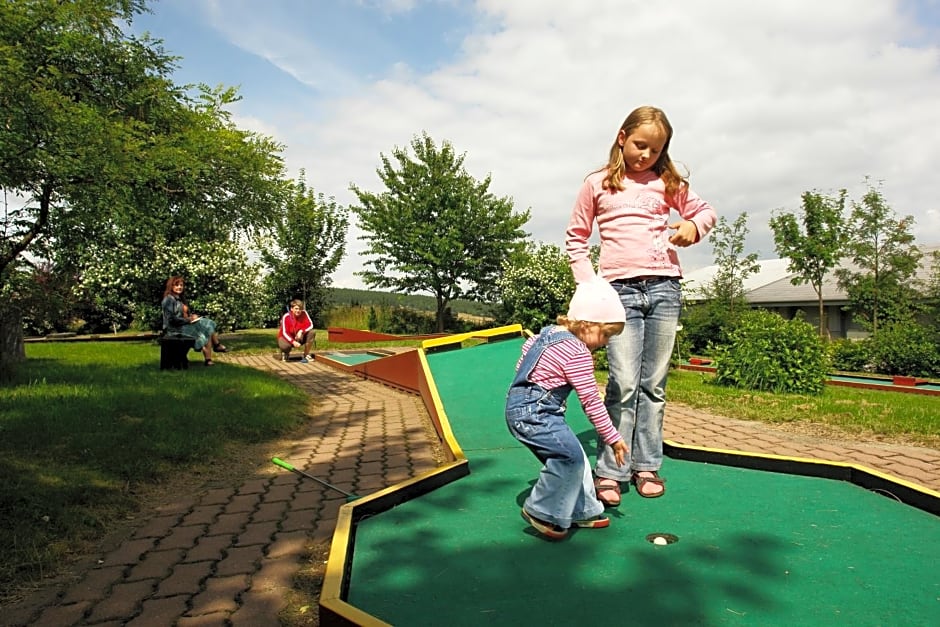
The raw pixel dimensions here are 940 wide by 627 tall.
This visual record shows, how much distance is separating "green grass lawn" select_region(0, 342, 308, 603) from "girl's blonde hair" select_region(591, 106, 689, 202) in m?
3.29

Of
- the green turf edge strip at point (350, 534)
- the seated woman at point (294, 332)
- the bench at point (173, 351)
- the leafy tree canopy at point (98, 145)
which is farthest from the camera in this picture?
the seated woman at point (294, 332)

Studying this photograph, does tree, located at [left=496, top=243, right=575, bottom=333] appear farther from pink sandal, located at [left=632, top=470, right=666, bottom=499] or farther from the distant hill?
pink sandal, located at [left=632, top=470, right=666, bottom=499]

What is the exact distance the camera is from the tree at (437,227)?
2722 cm

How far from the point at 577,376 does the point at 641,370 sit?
2.02 ft

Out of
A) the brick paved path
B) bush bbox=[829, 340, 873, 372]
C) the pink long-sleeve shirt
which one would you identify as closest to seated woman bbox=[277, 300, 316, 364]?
the brick paved path

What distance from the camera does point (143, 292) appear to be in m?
15.9

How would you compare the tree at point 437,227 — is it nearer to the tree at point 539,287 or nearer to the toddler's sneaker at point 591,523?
the tree at point 539,287

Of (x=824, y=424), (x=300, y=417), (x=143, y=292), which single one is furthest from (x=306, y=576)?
→ (x=143, y=292)

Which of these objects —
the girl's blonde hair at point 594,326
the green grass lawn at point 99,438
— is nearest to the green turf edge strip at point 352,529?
the girl's blonde hair at point 594,326

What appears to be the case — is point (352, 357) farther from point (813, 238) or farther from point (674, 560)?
point (813, 238)

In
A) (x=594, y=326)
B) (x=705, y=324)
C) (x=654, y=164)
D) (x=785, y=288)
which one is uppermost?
(x=785, y=288)

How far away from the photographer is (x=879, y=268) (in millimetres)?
21531

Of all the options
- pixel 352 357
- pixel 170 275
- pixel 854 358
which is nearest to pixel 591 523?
pixel 352 357

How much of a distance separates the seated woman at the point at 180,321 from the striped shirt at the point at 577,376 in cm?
841
